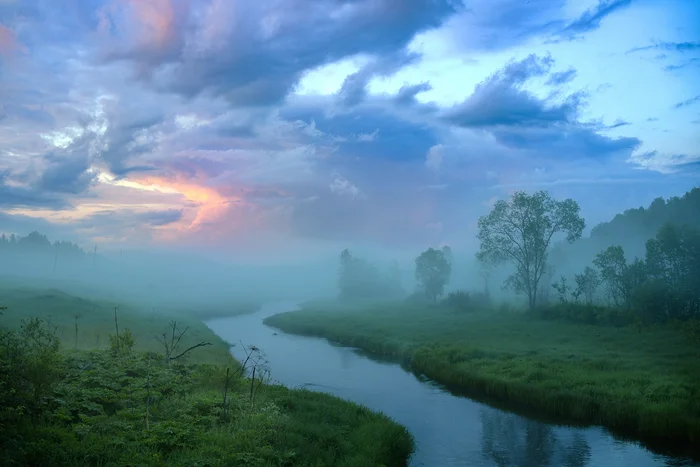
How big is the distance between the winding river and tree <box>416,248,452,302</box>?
65.4 meters

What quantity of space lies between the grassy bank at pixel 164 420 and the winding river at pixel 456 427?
2937 mm

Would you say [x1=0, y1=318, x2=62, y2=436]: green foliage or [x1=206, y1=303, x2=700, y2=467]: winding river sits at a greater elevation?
[x1=0, y1=318, x2=62, y2=436]: green foliage

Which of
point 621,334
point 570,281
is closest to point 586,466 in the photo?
point 621,334

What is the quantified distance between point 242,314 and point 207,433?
9735cm

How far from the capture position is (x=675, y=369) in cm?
3011

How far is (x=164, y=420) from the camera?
61.9 ft

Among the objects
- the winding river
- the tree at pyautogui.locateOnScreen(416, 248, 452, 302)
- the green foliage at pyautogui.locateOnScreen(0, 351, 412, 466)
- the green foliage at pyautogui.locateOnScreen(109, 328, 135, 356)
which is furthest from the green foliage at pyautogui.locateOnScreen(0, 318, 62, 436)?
the tree at pyautogui.locateOnScreen(416, 248, 452, 302)

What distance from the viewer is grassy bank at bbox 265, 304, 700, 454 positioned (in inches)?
958

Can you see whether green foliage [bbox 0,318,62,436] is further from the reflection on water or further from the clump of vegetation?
the clump of vegetation

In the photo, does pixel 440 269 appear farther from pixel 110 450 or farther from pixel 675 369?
pixel 110 450

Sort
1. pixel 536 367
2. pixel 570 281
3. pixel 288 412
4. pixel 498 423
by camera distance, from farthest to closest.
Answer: pixel 570 281 → pixel 536 367 → pixel 498 423 → pixel 288 412

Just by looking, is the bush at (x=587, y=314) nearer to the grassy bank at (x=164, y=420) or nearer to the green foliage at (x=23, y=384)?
the grassy bank at (x=164, y=420)

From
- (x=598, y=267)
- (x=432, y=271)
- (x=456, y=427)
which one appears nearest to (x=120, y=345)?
(x=456, y=427)

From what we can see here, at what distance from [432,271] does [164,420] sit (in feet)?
312
